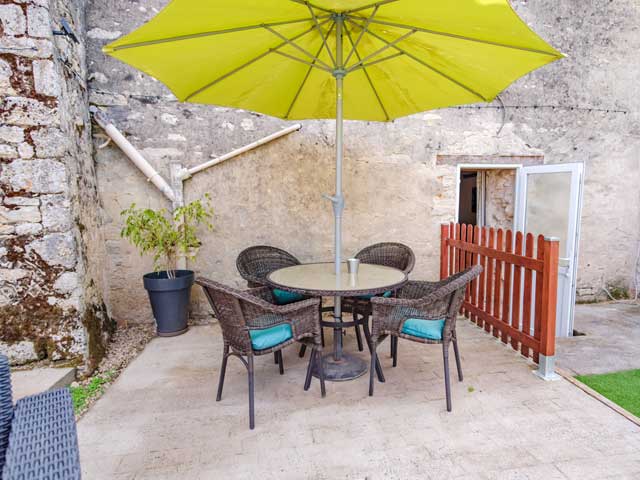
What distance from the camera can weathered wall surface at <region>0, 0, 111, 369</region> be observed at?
255cm

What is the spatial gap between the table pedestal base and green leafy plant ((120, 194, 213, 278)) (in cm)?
179

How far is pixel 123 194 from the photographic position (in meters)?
3.69

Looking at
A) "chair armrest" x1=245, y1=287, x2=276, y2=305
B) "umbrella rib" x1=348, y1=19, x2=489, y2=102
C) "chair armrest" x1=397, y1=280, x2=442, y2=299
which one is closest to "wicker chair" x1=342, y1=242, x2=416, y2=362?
"chair armrest" x1=397, y1=280, x2=442, y2=299

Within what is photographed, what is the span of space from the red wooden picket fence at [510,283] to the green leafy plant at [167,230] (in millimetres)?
2668

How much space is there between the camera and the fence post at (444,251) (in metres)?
4.20

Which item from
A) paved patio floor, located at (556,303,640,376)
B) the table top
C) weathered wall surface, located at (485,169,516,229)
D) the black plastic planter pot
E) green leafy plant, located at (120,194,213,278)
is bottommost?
paved patio floor, located at (556,303,640,376)

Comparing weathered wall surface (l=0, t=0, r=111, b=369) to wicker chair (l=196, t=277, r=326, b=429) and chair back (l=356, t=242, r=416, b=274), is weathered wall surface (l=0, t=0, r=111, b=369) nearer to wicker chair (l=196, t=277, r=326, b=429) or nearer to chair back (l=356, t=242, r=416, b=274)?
wicker chair (l=196, t=277, r=326, b=429)

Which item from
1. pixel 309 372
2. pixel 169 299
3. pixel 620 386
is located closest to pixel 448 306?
pixel 309 372

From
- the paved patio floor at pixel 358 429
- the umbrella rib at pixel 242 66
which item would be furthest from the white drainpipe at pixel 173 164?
the paved patio floor at pixel 358 429

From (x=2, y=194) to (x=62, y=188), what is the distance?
1.21 feet

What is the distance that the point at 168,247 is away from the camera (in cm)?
362

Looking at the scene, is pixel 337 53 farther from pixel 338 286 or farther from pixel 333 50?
pixel 338 286

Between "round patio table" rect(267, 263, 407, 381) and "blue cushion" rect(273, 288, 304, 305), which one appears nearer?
"round patio table" rect(267, 263, 407, 381)

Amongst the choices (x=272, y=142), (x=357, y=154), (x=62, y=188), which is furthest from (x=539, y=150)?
(x=62, y=188)
